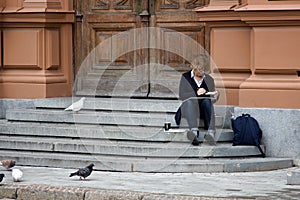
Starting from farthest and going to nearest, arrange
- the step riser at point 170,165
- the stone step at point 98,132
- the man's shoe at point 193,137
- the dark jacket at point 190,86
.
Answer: the dark jacket at point 190,86 < the stone step at point 98,132 < the man's shoe at point 193,137 < the step riser at point 170,165

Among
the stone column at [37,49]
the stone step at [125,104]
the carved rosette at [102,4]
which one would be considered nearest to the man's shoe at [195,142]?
the stone step at [125,104]

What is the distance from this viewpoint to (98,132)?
15.2m

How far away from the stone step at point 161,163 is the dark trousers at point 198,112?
584 mm

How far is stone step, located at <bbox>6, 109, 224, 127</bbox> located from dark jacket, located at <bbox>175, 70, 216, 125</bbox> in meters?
0.43

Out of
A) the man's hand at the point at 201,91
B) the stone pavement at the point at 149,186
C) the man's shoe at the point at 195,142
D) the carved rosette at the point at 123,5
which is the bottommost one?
the stone pavement at the point at 149,186

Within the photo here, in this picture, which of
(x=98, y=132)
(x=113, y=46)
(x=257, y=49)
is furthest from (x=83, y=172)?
(x=113, y=46)

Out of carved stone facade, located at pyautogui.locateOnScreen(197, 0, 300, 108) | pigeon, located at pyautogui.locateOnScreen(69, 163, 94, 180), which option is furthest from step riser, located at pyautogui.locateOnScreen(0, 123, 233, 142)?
pigeon, located at pyautogui.locateOnScreen(69, 163, 94, 180)

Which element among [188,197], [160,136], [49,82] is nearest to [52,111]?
[49,82]

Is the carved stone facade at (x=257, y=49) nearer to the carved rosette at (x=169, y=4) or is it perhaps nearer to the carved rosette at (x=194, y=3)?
the carved rosette at (x=194, y=3)

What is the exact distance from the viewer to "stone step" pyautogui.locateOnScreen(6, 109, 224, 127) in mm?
15258

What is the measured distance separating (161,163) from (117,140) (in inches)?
42.0

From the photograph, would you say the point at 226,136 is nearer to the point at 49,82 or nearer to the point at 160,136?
the point at 160,136

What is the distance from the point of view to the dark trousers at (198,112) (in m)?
14.7

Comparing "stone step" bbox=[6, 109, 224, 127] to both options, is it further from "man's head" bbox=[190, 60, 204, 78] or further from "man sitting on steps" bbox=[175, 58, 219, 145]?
"man's head" bbox=[190, 60, 204, 78]
